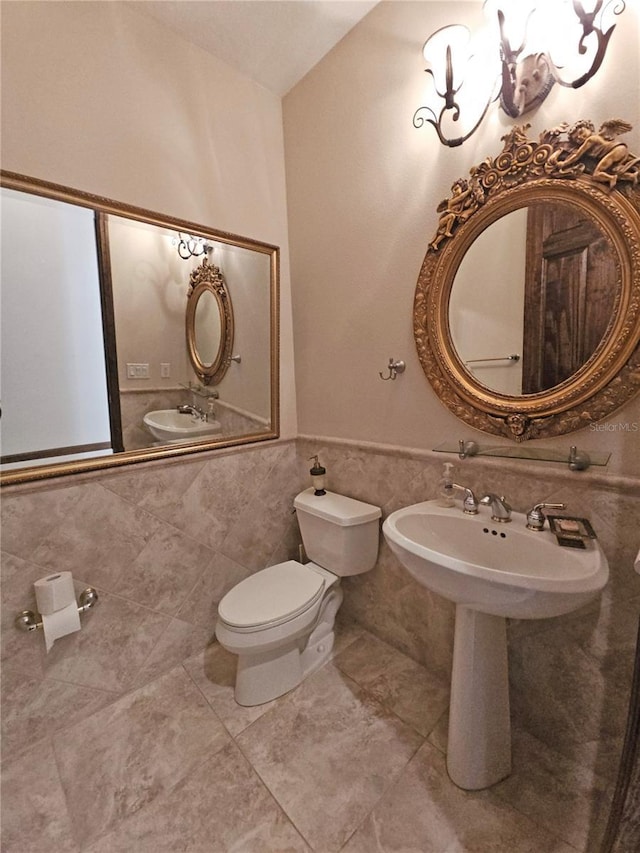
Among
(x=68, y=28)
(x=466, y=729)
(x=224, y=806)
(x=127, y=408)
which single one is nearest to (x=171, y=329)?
(x=127, y=408)

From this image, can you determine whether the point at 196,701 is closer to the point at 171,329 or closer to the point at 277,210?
the point at 171,329

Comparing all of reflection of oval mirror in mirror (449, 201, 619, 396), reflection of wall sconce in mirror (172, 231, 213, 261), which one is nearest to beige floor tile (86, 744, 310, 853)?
reflection of oval mirror in mirror (449, 201, 619, 396)

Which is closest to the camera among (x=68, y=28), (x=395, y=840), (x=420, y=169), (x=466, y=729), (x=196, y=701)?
(x=395, y=840)

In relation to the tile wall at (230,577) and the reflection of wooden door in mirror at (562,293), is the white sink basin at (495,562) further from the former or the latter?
the reflection of wooden door in mirror at (562,293)

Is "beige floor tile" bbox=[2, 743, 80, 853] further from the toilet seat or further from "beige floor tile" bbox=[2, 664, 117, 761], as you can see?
the toilet seat

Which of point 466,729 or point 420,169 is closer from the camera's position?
point 466,729

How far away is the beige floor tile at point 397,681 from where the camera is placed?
1.31 meters

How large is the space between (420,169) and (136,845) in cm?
228

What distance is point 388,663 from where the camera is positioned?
5.08 feet

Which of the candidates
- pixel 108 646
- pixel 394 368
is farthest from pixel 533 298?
pixel 108 646

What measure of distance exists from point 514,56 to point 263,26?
1.04 m

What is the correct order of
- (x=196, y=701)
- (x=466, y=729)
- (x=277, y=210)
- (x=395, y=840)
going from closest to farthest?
(x=395, y=840)
(x=466, y=729)
(x=196, y=701)
(x=277, y=210)

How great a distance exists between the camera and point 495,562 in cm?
109

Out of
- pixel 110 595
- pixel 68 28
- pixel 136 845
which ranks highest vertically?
pixel 68 28
